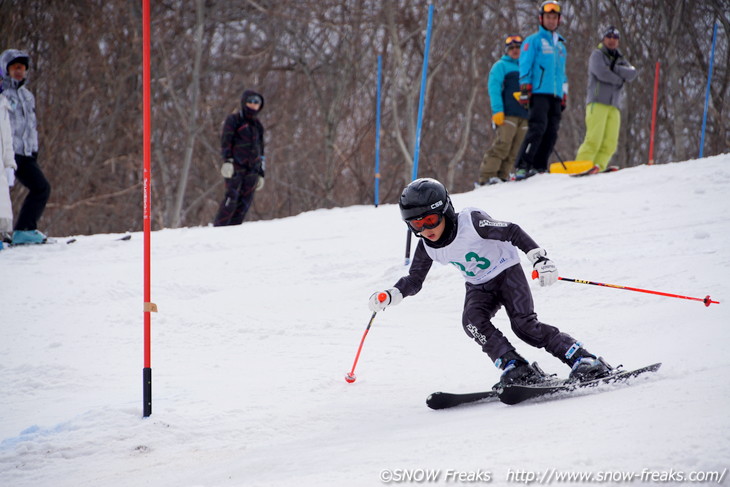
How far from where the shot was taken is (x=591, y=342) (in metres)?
4.61

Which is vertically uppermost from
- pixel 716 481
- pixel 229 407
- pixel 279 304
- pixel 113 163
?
pixel 716 481

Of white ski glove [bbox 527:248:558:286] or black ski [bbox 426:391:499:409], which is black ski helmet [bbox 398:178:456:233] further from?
black ski [bbox 426:391:499:409]

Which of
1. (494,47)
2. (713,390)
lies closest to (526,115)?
(713,390)

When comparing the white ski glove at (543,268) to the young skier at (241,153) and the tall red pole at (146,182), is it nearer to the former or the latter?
the tall red pole at (146,182)

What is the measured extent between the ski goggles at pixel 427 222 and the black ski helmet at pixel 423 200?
26 millimetres

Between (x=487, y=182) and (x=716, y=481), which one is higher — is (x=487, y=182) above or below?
below

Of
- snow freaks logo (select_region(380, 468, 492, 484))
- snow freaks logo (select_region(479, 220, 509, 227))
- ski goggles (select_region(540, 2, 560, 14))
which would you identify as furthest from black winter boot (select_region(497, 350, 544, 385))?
ski goggles (select_region(540, 2, 560, 14))

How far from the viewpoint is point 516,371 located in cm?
363

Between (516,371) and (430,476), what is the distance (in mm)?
1424

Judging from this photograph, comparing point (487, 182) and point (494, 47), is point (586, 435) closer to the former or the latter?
point (487, 182)

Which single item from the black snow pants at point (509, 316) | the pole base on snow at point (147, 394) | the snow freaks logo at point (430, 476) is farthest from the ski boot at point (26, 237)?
the snow freaks logo at point (430, 476)

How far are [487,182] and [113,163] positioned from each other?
425 inches

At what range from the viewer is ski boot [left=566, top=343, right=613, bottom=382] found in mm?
3473

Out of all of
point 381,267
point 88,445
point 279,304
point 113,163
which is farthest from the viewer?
point 113,163
